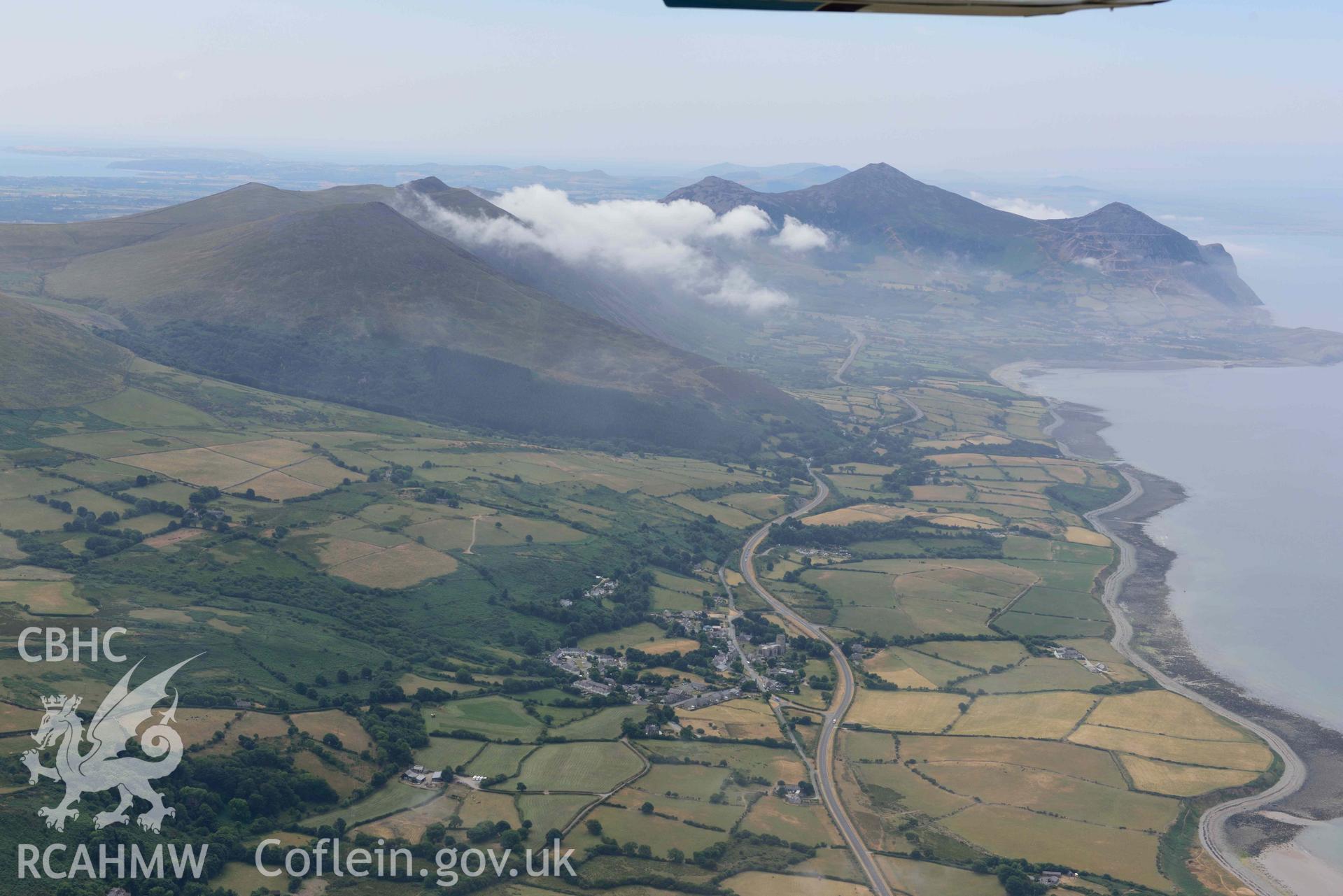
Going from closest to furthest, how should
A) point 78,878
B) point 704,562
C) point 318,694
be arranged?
point 78,878, point 318,694, point 704,562

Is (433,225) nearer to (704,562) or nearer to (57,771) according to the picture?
(704,562)

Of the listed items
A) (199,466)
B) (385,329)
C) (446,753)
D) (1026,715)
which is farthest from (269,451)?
(1026,715)

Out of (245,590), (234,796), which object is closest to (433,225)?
(245,590)

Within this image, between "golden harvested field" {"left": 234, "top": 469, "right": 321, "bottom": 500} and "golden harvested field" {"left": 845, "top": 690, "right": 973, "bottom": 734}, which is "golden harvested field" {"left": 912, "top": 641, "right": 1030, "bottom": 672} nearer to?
"golden harvested field" {"left": 845, "top": 690, "right": 973, "bottom": 734}

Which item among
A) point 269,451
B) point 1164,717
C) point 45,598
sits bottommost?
point 1164,717

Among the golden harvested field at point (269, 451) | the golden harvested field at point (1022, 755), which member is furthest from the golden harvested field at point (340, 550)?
the golden harvested field at point (1022, 755)
